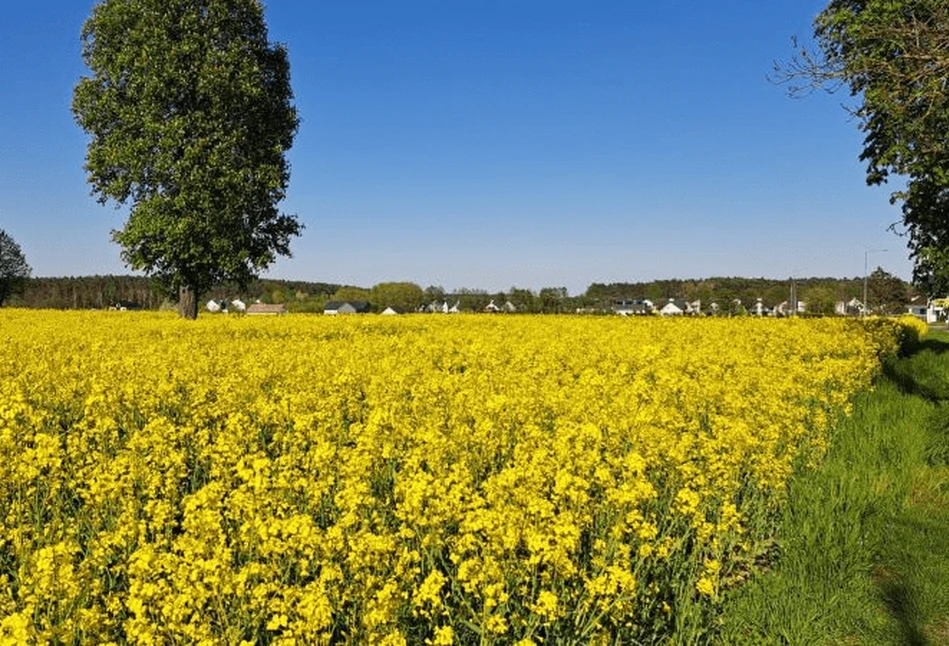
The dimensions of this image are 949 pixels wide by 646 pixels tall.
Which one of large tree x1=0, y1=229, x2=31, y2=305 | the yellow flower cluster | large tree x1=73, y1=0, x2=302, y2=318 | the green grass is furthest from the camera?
large tree x1=0, y1=229, x2=31, y2=305

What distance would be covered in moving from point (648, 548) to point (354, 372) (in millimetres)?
7088

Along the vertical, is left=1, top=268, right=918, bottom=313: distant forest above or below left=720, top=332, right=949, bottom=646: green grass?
above

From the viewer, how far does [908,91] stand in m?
9.97

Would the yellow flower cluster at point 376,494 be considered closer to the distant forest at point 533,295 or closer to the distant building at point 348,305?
the distant forest at point 533,295

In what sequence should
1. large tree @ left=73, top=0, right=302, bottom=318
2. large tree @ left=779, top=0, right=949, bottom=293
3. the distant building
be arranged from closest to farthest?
1. large tree @ left=779, top=0, right=949, bottom=293
2. large tree @ left=73, top=0, right=302, bottom=318
3. the distant building

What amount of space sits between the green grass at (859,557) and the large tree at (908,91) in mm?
4533

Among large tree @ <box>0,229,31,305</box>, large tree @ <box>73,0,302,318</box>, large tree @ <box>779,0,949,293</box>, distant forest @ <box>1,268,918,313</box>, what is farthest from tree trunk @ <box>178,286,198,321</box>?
large tree @ <box>0,229,31,305</box>

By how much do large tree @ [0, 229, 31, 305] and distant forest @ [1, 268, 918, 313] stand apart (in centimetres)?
556

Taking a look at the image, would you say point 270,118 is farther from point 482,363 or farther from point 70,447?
point 70,447

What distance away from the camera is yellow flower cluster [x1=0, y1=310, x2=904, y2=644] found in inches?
141

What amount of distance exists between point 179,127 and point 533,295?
220ft

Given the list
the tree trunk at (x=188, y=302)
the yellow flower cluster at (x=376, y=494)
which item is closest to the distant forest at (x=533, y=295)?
the tree trunk at (x=188, y=302)

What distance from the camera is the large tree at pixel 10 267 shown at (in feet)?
299

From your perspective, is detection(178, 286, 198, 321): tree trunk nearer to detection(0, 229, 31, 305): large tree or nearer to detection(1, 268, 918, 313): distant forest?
detection(1, 268, 918, 313): distant forest
